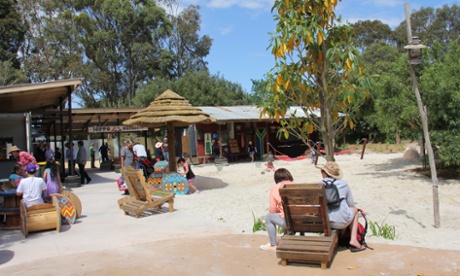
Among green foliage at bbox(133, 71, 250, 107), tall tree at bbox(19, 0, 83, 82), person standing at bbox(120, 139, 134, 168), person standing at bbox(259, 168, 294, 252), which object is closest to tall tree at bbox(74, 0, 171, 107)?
tall tree at bbox(19, 0, 83, 82)

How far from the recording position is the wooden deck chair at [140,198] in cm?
810

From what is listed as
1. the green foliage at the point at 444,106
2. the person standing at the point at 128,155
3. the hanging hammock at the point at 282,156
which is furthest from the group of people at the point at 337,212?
the hanging hammock at the point at 282,156

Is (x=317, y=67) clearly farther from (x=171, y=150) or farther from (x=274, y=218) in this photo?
(x=171, y=150)

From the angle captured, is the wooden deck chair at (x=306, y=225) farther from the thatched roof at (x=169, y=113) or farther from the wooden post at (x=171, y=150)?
the wooden post at (x=171, y=150)

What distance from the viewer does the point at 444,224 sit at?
720 centimetres

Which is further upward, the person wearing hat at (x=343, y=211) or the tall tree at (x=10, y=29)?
the tall tree at (x=10, y=29)

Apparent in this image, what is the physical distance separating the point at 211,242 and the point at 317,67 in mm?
3317

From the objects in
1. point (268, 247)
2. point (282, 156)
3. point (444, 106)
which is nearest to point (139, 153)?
point (268, 247)

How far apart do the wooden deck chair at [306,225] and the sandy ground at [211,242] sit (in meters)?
0.15

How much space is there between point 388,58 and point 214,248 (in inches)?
1721

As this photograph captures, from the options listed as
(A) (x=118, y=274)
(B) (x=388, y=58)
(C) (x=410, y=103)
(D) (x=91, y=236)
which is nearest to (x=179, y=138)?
(C) (x=410, y=103)

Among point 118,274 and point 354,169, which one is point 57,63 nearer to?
point 354,169

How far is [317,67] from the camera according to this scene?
274 inches

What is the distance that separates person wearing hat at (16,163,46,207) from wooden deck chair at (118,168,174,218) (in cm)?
171
